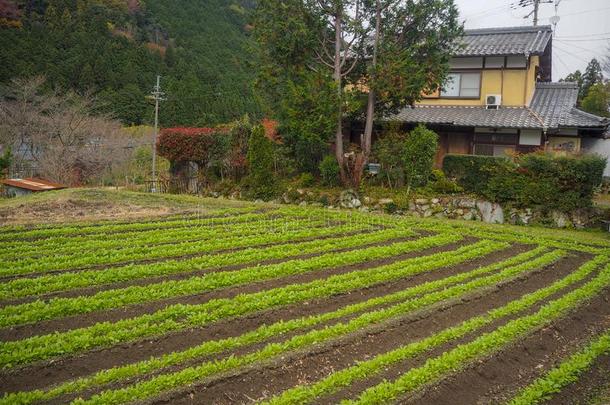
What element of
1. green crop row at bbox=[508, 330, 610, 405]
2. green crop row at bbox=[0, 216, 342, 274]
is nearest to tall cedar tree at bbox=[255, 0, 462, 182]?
green crop row at bbox=[0, 216, 342, 274]

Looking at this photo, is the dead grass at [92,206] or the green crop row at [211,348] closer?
the green crop row at [211,348]

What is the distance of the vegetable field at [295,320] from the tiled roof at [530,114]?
7.33 m

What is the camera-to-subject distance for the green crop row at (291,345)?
3.68m

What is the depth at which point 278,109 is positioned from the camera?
1512 centimetres

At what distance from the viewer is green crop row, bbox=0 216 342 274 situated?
684 cm

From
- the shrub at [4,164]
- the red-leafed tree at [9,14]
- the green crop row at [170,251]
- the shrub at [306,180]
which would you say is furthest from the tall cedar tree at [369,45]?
the red-leafed tree at [9,14]

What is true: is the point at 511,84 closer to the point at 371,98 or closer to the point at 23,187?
the point at 371,98

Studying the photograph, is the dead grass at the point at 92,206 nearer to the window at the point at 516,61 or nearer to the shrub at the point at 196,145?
the shrub at the point at 196,145

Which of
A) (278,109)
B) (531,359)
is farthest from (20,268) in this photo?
(278,109)

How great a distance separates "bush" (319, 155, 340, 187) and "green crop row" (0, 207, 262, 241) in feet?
11.0

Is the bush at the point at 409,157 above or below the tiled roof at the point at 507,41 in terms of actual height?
below

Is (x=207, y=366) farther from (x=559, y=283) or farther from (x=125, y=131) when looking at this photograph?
(x=125, y=131)

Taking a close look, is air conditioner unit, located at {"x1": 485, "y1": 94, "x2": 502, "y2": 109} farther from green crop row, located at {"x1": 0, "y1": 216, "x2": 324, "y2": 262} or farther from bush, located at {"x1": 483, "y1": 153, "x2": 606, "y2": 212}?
green crop row, located at {"x1": 0, "y1": 216, "x2": 324, "y2": 262}

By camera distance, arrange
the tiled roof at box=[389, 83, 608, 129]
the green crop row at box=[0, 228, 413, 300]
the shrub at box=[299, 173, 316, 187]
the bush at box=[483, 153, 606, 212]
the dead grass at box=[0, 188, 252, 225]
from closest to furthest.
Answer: the green crop row at box=[0, 228, 413, 300], the dead grass at box=[0, 188, 252, 225], the bush at box=[483, 153, 606, 212], the tiled roof at box=[389, 83, 608, 129], the shrub at box=[299, 173, 316, 187]
